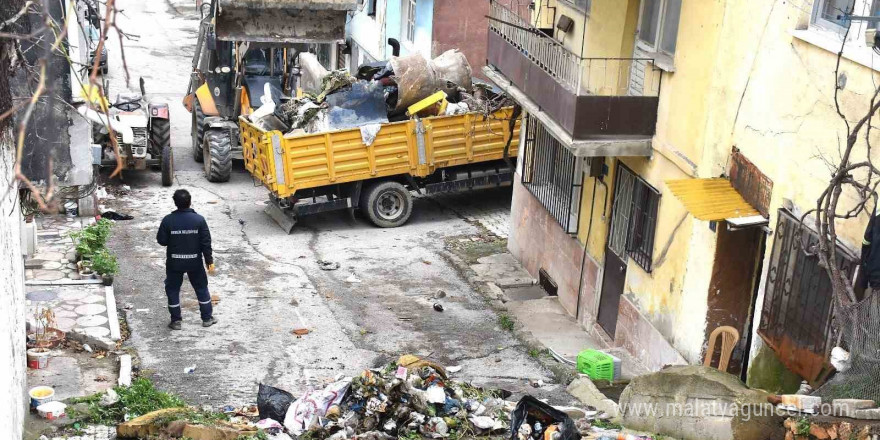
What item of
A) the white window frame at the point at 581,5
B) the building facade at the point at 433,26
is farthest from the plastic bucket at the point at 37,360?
the building facade at the point at 433,26

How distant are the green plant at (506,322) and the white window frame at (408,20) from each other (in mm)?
9382

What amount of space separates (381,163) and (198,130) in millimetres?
4696

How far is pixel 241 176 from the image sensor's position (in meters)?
17.5

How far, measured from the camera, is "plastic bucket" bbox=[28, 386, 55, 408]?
26.8ft

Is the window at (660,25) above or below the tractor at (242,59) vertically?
above

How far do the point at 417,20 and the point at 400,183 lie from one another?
5326 mm

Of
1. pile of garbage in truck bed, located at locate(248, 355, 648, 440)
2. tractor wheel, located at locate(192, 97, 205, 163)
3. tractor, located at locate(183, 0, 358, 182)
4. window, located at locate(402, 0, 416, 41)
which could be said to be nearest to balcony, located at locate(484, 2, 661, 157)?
pile of garbage in truck bed, located at locate(248, 355, 648, 440)

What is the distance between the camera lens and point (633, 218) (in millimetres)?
10641

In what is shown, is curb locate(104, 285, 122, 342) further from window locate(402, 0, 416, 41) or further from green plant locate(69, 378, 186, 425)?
window locate(402, 0, 416, 41)

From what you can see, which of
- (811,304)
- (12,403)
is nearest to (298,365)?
(12,403)

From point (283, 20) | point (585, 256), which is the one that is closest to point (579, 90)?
point (585, 256)

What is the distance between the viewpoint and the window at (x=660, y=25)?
389 inches

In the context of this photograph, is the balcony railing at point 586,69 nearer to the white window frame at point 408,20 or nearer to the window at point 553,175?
the window at point 553,175

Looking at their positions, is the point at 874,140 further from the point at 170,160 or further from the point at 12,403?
the point at 170,160
